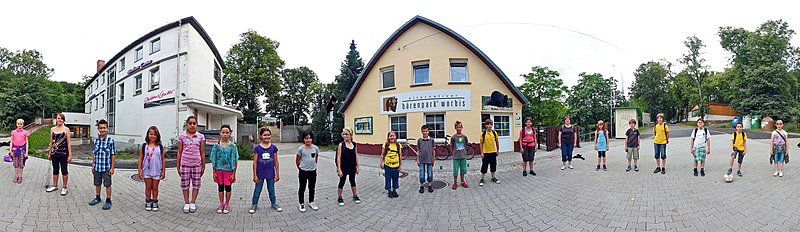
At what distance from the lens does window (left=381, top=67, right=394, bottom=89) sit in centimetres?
1392

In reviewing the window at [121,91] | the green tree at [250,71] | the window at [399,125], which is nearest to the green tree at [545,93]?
the window at [399,125]

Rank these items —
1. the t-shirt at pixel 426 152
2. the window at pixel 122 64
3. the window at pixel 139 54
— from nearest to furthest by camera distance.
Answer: the t-shirt at pixel 426 152, the window at pixel 139 54, the window at pixel 122 64

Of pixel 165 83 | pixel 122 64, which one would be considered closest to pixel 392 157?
pixel 165 83

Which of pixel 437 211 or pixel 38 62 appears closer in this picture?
pixel 437 211

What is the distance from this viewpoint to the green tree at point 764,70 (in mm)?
27703

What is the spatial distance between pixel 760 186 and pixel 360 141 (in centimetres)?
1205

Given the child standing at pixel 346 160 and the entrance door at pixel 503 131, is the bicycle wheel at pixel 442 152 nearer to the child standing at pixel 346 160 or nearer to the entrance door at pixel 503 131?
the entrance door at pixel 503 131

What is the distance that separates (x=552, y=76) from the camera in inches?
784

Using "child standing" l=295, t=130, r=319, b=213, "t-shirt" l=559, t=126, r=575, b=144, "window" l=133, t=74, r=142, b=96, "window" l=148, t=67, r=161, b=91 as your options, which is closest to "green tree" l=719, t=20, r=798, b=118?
"t-shirt" l=559, t=126, r=575, b=144

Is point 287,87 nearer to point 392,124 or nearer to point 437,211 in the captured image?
point 392,124

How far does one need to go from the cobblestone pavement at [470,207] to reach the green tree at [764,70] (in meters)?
31.0

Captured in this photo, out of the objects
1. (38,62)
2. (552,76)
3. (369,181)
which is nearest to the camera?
(369,181)

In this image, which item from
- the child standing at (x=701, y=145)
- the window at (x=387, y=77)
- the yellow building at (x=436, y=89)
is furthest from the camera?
the window at (x=387, y=77)

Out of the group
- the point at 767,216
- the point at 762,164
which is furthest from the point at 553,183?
the point at 762,164
